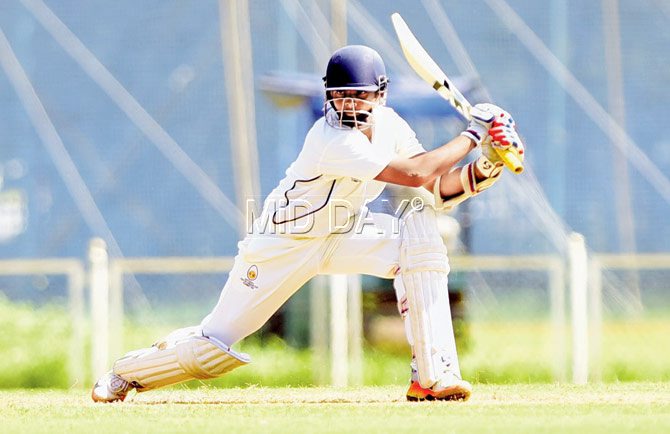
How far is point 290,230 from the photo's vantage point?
668cm

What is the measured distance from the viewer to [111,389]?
272 inches

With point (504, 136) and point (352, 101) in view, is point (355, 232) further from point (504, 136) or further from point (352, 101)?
point (504, 136)

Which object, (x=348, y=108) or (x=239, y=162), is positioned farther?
(x=239, y=162)

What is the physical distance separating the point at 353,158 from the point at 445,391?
46.3 inches

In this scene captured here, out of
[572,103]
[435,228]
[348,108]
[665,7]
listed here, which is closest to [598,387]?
[435,228]

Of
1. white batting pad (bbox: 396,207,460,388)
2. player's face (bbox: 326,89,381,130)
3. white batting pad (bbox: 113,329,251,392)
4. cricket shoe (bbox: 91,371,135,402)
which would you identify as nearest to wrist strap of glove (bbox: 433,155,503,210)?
white batting pad (bbox: 396,207,460,388)

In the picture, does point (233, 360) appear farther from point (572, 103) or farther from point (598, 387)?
point (572, 103)

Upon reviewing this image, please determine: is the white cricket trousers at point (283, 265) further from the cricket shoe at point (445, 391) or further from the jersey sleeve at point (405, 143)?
the cricket shoe at point (445, 391)

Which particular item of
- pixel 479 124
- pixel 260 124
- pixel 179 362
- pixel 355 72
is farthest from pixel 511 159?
pixel 260 124

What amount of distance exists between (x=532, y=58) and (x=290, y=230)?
9.17 m

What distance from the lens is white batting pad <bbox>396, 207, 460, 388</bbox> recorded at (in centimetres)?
646

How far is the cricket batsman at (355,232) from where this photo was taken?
21.2 feet

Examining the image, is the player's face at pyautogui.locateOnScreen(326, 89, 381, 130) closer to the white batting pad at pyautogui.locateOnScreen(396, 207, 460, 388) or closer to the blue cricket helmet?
the blue cricket helmet

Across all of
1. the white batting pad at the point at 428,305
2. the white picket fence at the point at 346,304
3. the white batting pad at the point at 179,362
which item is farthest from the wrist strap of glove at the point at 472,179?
the white picket fence at the point at 346,304
